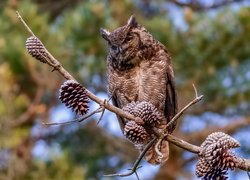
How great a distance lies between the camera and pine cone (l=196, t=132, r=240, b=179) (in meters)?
1.59

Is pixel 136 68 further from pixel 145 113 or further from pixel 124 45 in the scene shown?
pixel 145 113

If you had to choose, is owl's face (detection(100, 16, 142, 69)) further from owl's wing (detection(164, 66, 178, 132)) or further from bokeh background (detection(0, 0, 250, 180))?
bokeh background (detection(0, 0, 250, 180))

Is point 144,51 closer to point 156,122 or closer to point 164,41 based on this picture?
point 156,122

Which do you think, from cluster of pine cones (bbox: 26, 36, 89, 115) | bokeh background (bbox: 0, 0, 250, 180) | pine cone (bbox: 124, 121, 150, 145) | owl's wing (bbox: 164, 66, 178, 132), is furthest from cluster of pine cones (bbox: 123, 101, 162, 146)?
bokeh background (bbox: 0, 0, 250, 180)

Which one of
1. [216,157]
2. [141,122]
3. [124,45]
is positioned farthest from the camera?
[124,45]

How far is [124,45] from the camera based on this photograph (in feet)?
9.54

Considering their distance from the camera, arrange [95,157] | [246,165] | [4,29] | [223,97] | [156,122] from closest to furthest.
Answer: [246,165]
[156,122]
[4,29]
[223,97]
[95,157]

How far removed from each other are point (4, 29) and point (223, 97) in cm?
201

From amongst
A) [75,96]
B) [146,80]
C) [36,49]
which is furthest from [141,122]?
[146,80]

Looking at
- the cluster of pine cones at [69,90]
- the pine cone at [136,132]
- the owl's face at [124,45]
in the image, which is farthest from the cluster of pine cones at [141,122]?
the owl's face at [124,45]

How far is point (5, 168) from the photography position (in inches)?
213

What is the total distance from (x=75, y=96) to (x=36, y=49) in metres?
0.15

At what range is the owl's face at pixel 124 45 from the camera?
2854 mm

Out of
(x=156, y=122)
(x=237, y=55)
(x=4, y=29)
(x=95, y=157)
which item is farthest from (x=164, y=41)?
(x=156, y=122)
